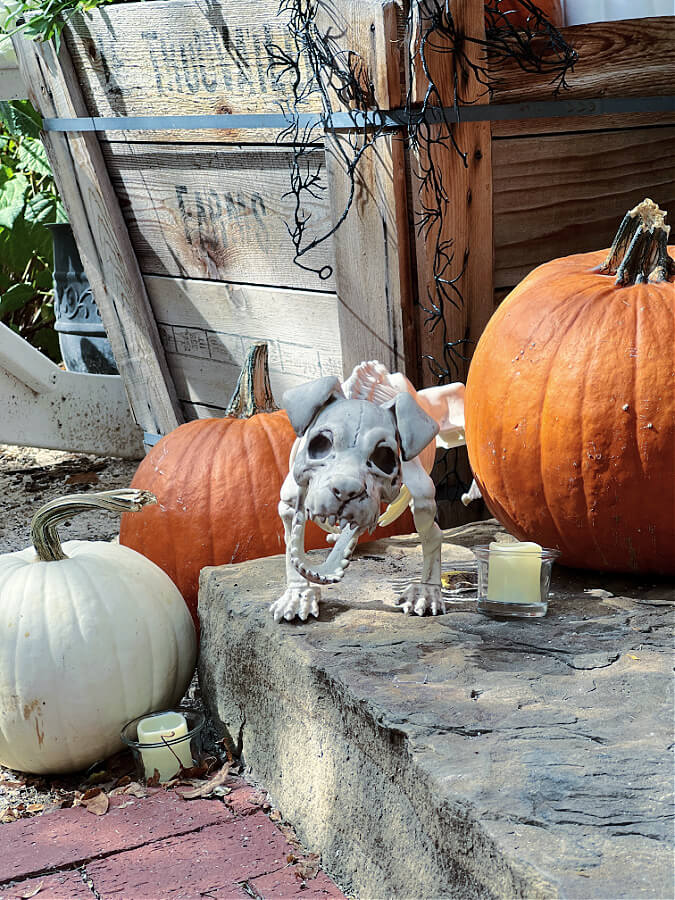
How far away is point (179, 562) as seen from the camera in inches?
101

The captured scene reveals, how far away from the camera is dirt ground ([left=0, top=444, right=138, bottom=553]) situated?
3748mm

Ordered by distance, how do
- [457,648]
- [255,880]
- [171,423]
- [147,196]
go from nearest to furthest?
[255,880]
[457,648]
[147,196]
[171,423]

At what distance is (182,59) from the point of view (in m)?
2.81

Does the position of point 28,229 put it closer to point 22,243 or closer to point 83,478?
point 22,243

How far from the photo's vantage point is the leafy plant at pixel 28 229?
517cm

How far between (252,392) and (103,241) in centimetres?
107

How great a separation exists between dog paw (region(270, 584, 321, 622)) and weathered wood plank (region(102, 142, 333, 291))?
1.01 m

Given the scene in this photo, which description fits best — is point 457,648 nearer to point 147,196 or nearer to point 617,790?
point 617,790

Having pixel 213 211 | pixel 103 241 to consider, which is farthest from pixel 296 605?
pixel 103 241

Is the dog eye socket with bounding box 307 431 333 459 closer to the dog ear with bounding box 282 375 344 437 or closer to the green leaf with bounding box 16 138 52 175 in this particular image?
the dog ear with bounding box 282 375 344 437

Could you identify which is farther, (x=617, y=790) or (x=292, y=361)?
(x=292, y=361)

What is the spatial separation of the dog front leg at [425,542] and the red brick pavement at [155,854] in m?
0.51

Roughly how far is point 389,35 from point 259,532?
1228 mm

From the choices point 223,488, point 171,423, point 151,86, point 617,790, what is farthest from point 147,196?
point 617,790
